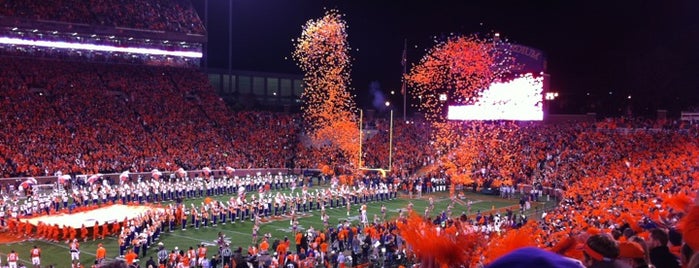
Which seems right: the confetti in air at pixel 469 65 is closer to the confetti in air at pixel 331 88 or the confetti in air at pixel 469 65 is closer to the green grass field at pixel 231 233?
the confetti in air at pixel 331 88

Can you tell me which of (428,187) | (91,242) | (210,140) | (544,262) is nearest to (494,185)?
(428,187)

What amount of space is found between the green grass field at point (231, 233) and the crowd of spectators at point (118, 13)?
60.4 feet

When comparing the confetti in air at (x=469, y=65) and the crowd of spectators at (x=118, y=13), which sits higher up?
the crowd of spectators at (x=118, y=13)

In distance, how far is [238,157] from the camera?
40250 mm

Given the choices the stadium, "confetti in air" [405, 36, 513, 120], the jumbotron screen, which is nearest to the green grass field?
the stadium

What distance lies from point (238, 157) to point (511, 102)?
17309 millimetres

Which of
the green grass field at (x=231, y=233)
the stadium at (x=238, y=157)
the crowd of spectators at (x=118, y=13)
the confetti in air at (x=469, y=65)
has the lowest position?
the green grass field at (x=231, y=233)

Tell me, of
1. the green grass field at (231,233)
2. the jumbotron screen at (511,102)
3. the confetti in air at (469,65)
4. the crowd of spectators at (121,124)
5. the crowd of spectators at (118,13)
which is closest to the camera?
the green grass field at (231,233)

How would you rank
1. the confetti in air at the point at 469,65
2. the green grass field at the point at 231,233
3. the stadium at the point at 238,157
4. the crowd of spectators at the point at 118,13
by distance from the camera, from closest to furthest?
the green grass field at the point at 231,233 → the stadium at the point at 238,157 → the crowd of spectators at the point at 118,13 → the confetti in air at the point at 469,65

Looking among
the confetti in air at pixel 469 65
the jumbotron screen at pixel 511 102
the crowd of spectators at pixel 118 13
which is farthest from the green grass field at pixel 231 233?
the crowd of spectators at pixel 118 13

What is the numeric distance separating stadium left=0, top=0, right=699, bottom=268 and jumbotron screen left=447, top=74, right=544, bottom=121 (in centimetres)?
18

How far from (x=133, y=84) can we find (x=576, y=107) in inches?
1363

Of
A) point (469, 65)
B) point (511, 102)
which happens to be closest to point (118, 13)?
point (469, 65)

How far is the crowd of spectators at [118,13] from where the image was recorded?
3997cm
